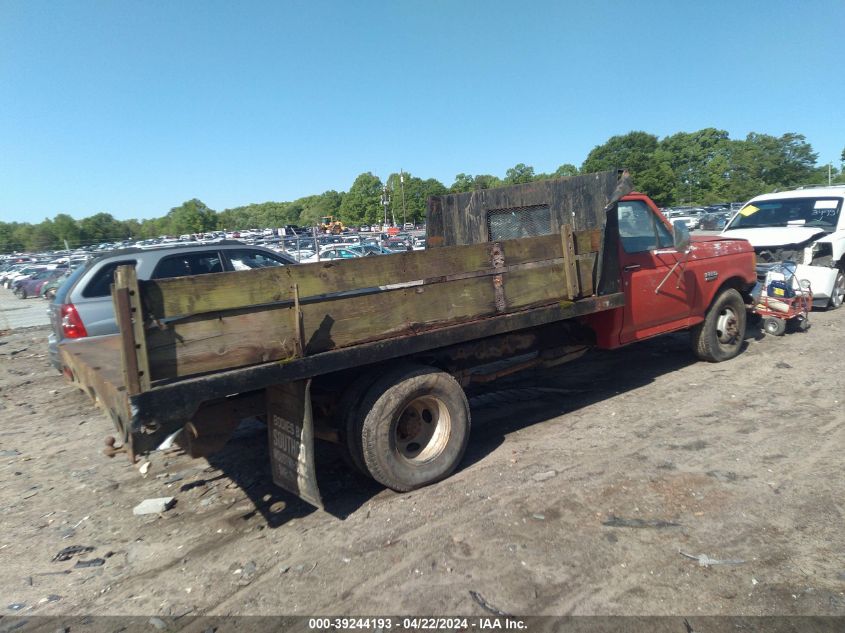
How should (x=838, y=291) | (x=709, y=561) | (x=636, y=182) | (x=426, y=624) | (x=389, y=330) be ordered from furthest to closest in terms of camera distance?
(x=636, y=182), (x=838, y=291), (x=389, y=330), (x=709, y=561), (x=426, y=624)

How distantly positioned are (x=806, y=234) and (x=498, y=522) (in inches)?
344

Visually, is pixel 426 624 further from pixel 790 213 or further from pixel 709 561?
pixel 790 213

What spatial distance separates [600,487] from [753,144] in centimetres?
8327

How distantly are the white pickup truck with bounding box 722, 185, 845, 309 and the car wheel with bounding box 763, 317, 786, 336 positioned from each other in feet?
2.72

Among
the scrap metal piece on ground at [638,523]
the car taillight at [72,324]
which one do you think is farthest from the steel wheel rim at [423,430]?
the car taillight at [72,324]

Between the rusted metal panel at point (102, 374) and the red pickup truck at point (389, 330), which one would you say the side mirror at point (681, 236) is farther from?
the rusted metal panel at point (102, 374)

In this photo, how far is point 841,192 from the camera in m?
9.88

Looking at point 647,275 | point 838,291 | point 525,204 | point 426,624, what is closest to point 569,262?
point 525,204

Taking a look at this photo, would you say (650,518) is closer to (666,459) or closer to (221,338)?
(666,459)

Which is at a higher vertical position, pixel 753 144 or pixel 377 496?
pixel 753 144

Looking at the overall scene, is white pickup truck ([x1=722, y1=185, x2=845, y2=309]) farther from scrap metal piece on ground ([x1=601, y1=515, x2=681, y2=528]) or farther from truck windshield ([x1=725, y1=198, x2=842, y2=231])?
scrap metal piece on ground ([x1=601, y1=515, x2=681, y2=528])

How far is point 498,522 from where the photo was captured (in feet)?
11.4

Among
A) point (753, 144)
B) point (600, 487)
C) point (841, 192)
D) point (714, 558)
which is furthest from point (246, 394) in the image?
point (753, 144)

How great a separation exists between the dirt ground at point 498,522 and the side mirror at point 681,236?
1531mm
